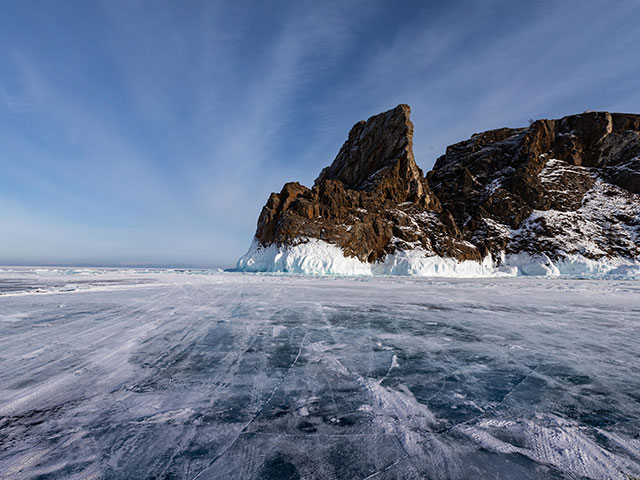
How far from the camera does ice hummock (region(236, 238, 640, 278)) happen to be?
38.2 meters

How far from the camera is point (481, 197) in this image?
60.8 meters

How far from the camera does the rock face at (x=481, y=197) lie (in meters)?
45.0

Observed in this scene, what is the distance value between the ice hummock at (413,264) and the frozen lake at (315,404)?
109 ft

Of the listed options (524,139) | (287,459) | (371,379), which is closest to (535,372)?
(371,379)

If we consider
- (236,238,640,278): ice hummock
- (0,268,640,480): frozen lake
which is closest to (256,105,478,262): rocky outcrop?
(236,238,640,278): ice hummock

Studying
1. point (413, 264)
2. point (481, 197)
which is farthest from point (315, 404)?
point (481, 197)

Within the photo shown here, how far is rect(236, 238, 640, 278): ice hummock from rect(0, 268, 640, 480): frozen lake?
33110 mm

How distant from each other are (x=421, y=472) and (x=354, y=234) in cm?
4130

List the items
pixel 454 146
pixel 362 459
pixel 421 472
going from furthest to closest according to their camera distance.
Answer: pixel 454 146 → pixel 362 459 → pixel 421 472

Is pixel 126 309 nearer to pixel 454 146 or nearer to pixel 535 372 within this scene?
pixel 535 372

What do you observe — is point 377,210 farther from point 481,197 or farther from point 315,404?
point 315,404

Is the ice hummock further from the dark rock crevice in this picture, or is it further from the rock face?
the dark rock crevice

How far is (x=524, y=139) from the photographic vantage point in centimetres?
6538

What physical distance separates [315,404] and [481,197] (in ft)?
226
